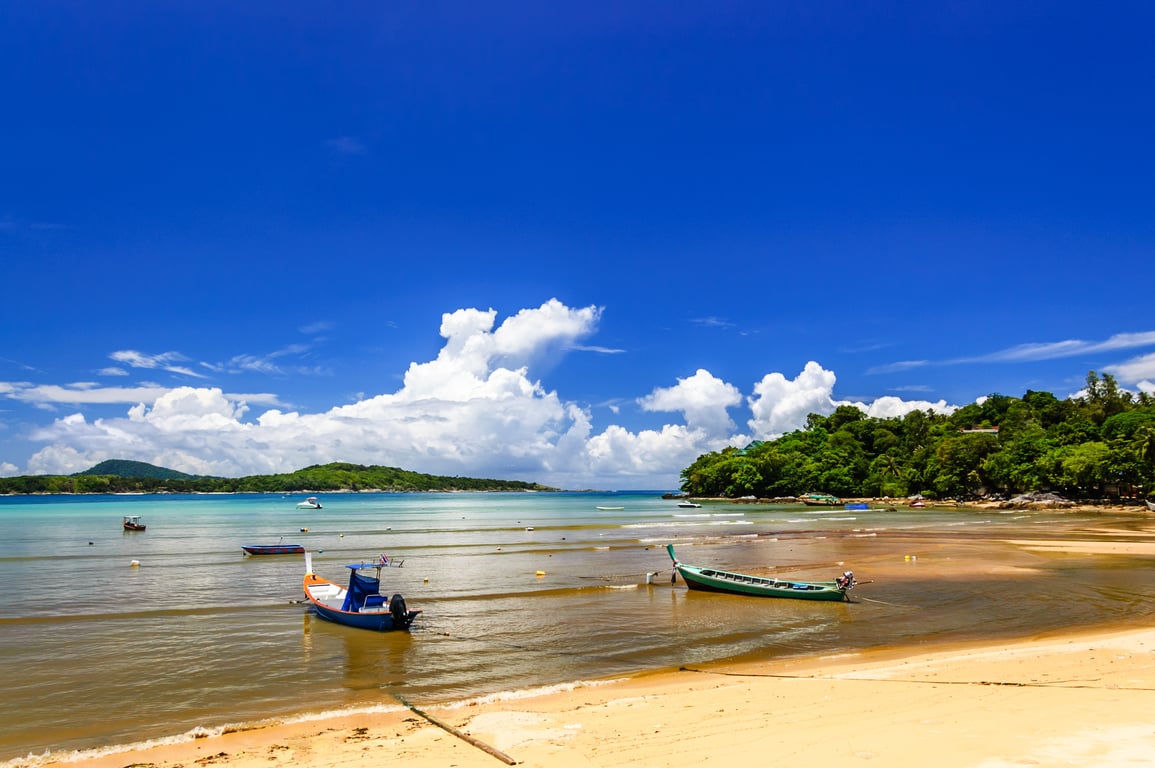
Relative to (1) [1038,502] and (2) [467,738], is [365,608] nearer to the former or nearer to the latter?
(2) [467,738]

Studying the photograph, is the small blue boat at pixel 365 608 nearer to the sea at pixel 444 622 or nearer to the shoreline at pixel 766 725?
the sea at pixel 444 622

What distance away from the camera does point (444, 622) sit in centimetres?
2212

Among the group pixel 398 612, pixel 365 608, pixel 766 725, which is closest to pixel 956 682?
pixel 766 725

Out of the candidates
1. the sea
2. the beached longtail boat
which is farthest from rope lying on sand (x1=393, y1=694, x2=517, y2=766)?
the beached longtail boat

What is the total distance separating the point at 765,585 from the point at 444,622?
481 inches

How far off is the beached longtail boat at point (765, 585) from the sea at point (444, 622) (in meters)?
Answer: 0.55

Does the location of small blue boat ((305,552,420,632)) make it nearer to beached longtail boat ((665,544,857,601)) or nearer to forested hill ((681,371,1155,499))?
beached longtail boat ((665,544,857,601))

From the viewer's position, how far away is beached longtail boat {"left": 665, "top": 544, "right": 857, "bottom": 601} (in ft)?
81.1

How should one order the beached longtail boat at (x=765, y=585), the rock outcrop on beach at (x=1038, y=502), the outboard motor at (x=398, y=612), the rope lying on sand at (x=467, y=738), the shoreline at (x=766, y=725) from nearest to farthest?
the shoreline at (x=766, y=725) < the rope lying on sand at (x=467, y=738) < the outboard motor at (x=398, y=612) < the beached longtail boat at (x=765, y=585) < the rock outcrop on beach at (x=1038, y=502)

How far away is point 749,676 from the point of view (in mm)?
14664

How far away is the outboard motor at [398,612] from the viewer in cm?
1998

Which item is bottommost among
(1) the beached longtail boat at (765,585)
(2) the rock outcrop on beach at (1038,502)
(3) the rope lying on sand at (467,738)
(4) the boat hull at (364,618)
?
(2) the rock outcrop on beach at (1038,502)

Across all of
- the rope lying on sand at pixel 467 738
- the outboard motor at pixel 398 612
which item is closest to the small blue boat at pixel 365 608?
the outboard motor at pixel 398 612

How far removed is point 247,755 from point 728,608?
1716 cm
